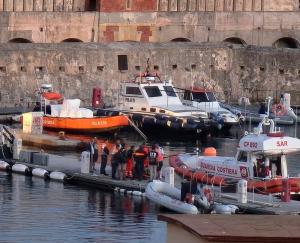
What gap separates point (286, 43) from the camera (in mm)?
75688

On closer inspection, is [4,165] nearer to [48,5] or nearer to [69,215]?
[69,215]

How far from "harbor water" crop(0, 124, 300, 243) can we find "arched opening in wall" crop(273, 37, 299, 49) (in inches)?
1290

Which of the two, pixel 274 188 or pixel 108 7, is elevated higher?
pixel 108 7

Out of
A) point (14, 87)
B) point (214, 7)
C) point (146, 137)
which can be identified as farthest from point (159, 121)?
point (214, 7)

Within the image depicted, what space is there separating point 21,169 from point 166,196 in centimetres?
727

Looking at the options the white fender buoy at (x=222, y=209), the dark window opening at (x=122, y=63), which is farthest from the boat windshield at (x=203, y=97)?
the white fender buoy at (x=222, y=209)

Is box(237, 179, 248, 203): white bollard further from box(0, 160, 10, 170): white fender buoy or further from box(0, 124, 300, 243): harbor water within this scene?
box(0, 160, 10, 170): white fender buoy

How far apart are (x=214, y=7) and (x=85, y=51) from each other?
1891cm

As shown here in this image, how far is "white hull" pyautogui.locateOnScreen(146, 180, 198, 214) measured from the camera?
3325cm

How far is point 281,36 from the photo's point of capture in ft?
241

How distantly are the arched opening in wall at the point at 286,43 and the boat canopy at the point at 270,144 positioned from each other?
37918 mm

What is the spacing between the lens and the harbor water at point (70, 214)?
31.1 meters

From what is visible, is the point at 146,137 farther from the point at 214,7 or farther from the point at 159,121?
the point at 214,7

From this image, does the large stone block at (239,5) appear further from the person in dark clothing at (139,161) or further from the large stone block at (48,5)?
the person in dark clothing at (139,161)
